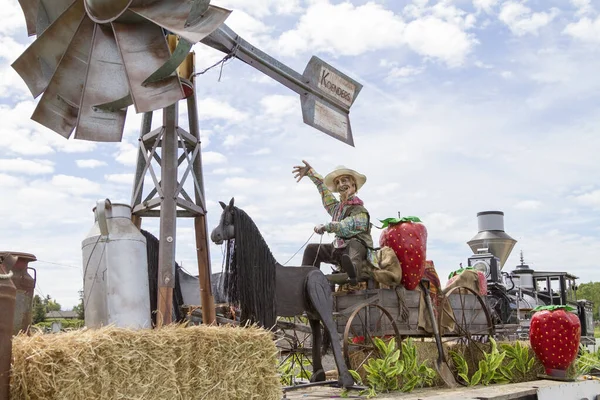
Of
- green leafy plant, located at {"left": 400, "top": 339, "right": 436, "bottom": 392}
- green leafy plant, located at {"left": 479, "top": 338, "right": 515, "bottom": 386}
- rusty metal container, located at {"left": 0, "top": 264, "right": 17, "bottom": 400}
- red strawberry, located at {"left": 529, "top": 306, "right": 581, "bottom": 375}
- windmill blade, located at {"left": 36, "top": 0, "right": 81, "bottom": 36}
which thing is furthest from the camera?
red strawberry, located at {"left": 529, "top": 306, "right": 581, "bottom": 375}

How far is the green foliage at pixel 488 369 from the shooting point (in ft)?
24.3

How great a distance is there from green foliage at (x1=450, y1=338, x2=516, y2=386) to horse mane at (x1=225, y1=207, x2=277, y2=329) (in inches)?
113

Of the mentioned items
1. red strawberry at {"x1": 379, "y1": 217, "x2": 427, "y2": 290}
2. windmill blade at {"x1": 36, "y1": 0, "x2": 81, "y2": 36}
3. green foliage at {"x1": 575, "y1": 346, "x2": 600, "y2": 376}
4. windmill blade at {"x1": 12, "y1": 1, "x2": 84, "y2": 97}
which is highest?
windmill blade at {"x1": 36, "y1": 0, "x2": 81, "y2": 36}

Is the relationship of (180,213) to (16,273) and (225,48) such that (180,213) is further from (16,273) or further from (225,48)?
(16,273)

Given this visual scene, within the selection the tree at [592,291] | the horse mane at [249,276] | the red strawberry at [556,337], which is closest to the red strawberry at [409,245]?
the red strawberry at [556,337]

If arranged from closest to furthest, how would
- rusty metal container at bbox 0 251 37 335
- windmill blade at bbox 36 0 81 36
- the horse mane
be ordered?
rusty metal container at bbox 0 251 37 335 < the horse mane < windmill blade at bbox 36 0 81 36

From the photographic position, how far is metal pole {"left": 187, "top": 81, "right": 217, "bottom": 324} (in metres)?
6.58

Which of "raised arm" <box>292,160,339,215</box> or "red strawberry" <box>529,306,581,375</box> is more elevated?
"raised arm" <box>292,160,339,215</box>

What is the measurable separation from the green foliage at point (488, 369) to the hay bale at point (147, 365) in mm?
3659

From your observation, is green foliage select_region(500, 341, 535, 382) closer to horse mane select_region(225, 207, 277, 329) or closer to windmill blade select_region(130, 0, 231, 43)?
horse mane select_region(225, 207, 277, 329)

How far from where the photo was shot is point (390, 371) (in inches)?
247

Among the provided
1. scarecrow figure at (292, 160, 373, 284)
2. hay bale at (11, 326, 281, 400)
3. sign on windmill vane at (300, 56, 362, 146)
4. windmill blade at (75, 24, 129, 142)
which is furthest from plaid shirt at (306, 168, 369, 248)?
hay bale at (11, 326, 281, 400)

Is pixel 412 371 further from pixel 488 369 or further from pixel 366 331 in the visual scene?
pixel 488 369

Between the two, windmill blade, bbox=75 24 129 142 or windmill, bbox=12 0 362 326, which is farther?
windmill blade, bbox=75 24 129 142
